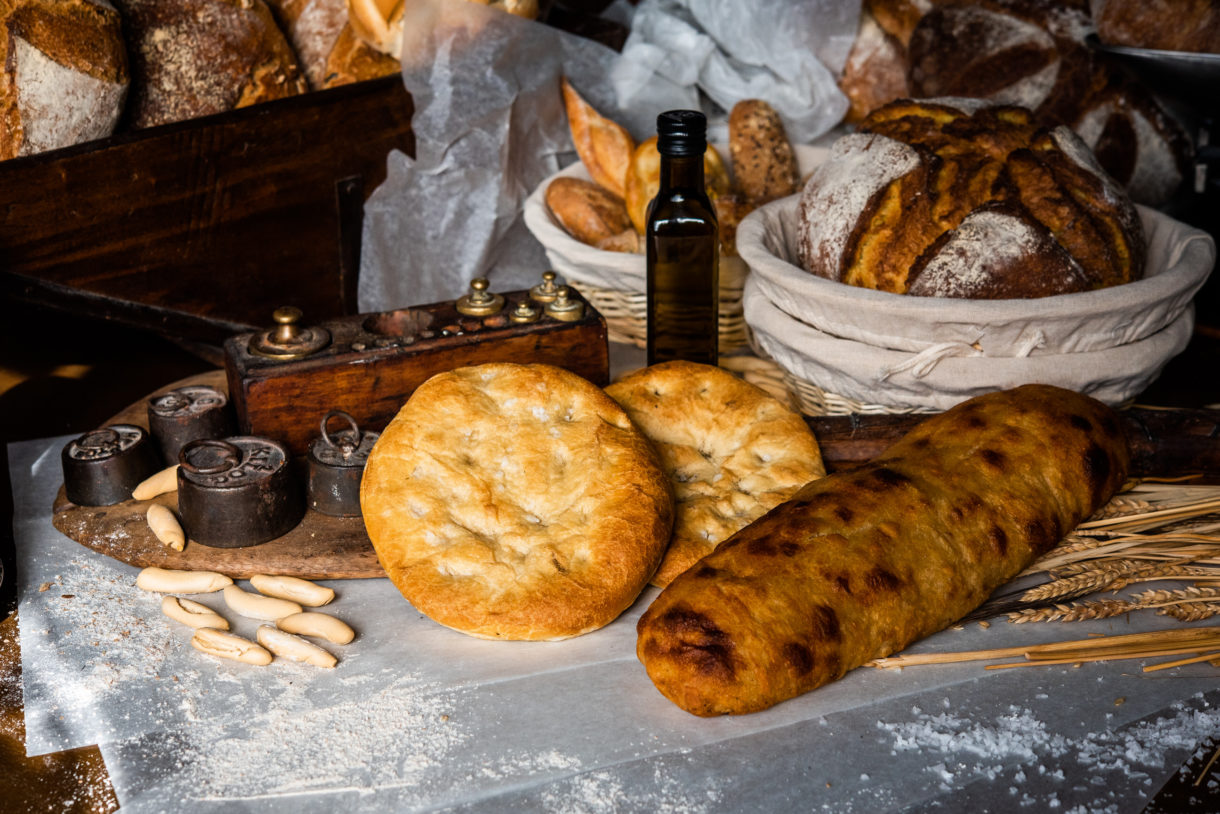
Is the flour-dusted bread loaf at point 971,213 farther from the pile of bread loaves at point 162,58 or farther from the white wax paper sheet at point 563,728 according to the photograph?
the pile of bread loaves at point 162,58

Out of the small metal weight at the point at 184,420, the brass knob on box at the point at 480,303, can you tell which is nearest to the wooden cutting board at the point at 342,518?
the small metal weight at the point at 184,420

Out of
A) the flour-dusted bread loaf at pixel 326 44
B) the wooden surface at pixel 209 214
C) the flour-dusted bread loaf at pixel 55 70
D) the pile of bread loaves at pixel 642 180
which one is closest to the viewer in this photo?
the flour-dusted bread loaf at pixel 55 70

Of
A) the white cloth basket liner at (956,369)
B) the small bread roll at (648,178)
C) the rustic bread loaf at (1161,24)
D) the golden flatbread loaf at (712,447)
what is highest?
the rustic bread loaf at (1161,24)

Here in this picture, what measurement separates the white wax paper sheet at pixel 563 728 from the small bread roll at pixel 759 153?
1.21 metres

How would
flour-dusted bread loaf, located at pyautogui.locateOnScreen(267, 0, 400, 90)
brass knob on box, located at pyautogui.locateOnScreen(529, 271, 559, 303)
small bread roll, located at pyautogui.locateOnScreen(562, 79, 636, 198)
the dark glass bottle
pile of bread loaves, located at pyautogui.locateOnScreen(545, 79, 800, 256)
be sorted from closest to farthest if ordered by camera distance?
the dark glass bottle < brass knob on box, located at pyautogui.locateOnScreen(529, 271, 559, 303) < pile of bread loaves, located at pyautogui.locateOnScreen(545, 79, 800, 256) < small bread roll, located at pyautogui.locateOnScreen(562, 79, 636, 198) < flour-dusted bread loaf, located at pyautogui.locateOnScreen(267, 0, 400, 90)

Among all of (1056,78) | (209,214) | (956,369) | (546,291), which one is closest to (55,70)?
(209,214)

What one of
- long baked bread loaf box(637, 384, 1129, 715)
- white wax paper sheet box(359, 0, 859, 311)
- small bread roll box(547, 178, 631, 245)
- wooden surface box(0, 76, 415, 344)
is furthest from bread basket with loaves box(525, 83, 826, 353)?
long baked bread loaf box(637, 384, 1129, 715)

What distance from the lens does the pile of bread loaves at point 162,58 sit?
1.96 metres

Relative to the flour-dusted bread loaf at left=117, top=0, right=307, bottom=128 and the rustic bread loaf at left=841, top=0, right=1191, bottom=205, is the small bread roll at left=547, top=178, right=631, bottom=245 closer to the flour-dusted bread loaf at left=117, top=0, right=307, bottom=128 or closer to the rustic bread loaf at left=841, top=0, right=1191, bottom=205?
the flour-dusted bread loaf at left=117, top=0, right=307, bottom=128

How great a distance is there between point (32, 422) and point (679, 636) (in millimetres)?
1660

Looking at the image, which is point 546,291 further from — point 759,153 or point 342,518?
point 759,153

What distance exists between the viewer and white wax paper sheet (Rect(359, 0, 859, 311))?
242 centimetres

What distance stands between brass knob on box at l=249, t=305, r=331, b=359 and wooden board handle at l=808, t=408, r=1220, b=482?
822 mm

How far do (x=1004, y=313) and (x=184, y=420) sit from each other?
1.30 metres
